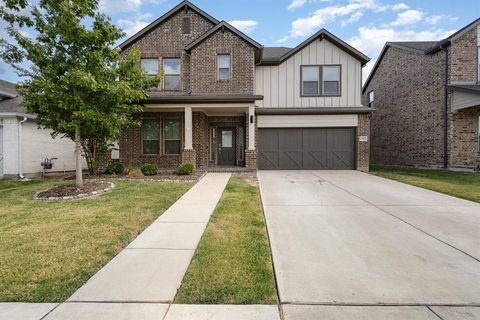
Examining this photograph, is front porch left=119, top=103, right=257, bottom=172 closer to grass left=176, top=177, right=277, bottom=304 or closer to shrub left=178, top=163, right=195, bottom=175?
shrub left=178, top=163, right=195, bottom=175

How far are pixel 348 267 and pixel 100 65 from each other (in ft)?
26.5

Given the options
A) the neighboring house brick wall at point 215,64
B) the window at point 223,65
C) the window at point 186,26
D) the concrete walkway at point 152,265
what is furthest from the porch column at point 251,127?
the concrete walkway at point 152,265

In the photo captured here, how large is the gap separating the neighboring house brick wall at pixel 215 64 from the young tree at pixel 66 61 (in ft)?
19.1

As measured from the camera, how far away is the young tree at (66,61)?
7.68m

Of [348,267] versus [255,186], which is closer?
[348,267]

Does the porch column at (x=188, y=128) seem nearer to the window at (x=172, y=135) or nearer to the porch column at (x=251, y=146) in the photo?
the window at (x=172, y=135)

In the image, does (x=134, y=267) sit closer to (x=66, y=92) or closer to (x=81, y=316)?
(x=81, y=316)

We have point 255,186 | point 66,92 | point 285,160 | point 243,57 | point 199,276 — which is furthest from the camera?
point 285,160

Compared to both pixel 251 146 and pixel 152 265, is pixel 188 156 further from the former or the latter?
pixel 152 265

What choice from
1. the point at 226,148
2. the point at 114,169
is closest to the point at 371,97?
the point at 226,148

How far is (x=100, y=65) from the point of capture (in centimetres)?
807

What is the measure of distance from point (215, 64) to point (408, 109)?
12455 mm

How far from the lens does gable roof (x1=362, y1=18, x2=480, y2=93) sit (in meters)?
14.5

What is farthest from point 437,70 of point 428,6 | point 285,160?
point 285,160
